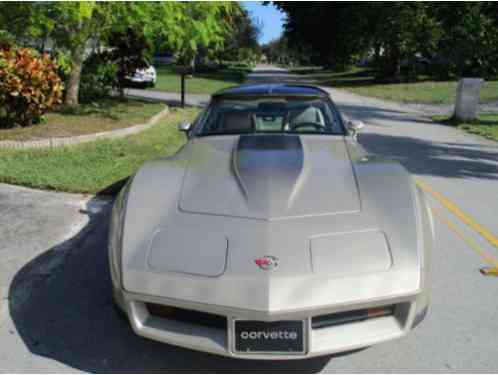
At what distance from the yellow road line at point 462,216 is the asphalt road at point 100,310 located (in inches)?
2.8

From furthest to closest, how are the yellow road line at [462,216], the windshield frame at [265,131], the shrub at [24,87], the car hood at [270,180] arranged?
the shrub at [24,87]
the yellow road line at [462,216]
the windshield frame at [265,131]
the car hood at [270,180]

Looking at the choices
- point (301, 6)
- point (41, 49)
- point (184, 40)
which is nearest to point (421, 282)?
point (184, 40)

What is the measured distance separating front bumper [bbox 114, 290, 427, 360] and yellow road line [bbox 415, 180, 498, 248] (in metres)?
2.53

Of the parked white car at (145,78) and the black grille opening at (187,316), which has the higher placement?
the parked white car at (145,78)

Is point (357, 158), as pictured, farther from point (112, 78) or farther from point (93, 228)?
point (112, 78)

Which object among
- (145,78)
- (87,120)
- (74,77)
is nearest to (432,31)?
(145,78)

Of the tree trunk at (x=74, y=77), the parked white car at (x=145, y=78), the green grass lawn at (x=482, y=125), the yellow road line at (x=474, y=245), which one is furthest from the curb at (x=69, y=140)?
the parked white car at (x=145, y=78)

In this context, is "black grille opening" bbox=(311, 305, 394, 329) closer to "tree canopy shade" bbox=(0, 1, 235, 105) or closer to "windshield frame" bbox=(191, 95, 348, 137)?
"windshield frame" bbox=(191, 95, 348, 137)

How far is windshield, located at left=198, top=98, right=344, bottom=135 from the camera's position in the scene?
4.48m

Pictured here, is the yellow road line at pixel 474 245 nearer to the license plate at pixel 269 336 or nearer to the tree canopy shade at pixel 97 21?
the license plate at pixel 269 336

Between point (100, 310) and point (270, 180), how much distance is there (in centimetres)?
143

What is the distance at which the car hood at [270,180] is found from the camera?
9.64 ft

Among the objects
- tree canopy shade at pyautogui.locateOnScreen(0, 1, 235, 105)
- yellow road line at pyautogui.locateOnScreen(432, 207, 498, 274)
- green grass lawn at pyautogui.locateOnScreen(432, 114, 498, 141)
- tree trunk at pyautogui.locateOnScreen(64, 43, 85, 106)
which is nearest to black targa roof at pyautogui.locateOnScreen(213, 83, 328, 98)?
yellow road line at pyautogui.locateOnScreen(432, 207, 498, 274)

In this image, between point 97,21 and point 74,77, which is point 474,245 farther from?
point 74,77
